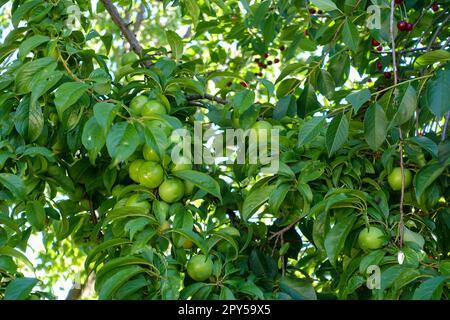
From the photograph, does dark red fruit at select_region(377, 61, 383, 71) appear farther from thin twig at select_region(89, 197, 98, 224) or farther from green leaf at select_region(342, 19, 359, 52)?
thin twig at select_region(89, 197, 98, 224)

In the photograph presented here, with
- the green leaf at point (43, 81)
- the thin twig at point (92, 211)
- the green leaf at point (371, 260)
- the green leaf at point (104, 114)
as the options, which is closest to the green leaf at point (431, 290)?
the green leaf at point (371, 260)

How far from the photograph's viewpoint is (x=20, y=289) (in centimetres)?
157

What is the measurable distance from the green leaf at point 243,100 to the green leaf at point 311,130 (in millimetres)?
170

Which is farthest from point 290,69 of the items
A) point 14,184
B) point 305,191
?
point 14,184

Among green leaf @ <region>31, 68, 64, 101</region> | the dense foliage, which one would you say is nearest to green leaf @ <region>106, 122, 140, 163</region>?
the dense foliage

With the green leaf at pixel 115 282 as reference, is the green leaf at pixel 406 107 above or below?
above

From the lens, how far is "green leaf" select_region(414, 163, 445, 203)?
71.6 inches

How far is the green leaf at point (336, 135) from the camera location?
1.83m

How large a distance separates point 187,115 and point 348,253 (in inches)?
27.0

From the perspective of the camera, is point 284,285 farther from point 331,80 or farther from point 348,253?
point 331,80

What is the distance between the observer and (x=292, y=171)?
6.06ft

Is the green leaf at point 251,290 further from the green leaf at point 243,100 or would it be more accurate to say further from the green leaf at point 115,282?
the green leaf at point 243,100

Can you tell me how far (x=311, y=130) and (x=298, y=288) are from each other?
41 cm

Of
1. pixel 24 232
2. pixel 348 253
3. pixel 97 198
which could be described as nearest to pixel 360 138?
pixel 348 253
